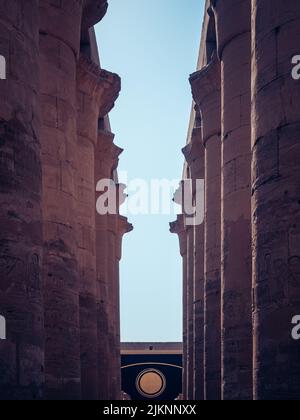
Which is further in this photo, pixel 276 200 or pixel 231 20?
pixel 231 20

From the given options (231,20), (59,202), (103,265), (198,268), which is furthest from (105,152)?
(59,202)

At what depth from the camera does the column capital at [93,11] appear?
1653 centimetres

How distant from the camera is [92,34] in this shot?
20.1m

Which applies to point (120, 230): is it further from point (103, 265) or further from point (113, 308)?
point (103, 265)

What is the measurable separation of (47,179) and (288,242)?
5829mm

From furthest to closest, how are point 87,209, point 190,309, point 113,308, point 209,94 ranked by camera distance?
point 190,309 < point 113,308 < point 209,94 < point 87,209

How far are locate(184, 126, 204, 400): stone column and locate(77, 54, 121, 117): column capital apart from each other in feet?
11.7

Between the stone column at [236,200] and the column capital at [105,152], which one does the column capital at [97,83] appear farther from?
the stone column at [236,200]

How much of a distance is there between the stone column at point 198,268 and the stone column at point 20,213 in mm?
12543

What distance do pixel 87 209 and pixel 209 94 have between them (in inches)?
161

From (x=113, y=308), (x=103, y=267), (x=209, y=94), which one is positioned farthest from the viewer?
(x=113, y=308)

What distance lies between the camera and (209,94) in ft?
61.2
